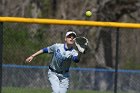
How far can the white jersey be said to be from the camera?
1032 cm

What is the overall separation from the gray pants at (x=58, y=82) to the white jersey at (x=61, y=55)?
0.10 m

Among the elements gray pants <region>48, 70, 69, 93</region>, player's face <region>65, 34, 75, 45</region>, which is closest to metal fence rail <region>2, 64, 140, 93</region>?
gray pants <region>48, 70, 69, 93</region>

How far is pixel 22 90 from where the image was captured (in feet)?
36.6

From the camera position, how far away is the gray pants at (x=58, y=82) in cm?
1019

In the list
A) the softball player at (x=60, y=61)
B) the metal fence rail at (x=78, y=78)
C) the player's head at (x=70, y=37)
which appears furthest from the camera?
the metal fence rail at (x=78, y=78)

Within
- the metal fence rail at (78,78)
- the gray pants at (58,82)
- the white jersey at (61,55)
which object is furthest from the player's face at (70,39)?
the metal fence rail at (78,78)

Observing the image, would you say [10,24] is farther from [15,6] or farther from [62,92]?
[15,6]

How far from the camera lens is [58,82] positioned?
33.6 ft

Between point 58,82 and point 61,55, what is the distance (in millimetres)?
436

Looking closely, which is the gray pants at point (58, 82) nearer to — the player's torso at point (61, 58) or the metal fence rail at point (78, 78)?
the player's torso at point (61, 58)

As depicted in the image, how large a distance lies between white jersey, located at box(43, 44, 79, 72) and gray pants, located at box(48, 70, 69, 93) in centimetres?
10

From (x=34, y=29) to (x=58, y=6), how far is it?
24.9ft

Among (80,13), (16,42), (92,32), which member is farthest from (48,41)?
(80,13)

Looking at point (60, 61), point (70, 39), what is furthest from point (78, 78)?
point (70, 39)
